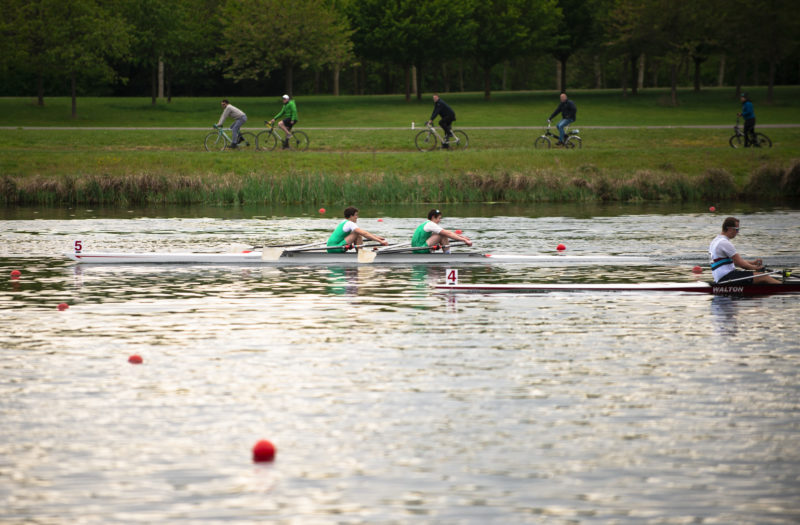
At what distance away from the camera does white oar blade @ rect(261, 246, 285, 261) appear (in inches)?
933

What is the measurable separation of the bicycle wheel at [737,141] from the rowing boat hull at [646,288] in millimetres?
25723

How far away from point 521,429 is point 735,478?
227cm

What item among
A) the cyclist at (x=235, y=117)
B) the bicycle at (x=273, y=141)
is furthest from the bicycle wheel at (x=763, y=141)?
the cyclist at (x=235, y=117)

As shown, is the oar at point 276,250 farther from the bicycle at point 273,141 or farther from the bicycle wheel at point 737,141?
the bicycle wheel at point 737,141

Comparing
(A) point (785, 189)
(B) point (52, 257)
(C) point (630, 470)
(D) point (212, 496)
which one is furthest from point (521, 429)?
(A) point (785, 189)

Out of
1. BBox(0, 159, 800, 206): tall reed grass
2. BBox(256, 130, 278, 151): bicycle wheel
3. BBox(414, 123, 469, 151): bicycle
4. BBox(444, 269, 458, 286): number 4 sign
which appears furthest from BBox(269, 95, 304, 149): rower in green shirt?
BBox(444, 269, 458, 286): number 4 sign

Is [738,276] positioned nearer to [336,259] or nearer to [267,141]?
[336,259]

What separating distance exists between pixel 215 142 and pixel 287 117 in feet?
12.9

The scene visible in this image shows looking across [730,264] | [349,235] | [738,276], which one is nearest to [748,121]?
[349,235]

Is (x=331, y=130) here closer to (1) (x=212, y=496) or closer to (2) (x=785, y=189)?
(2) (x=785, y=189)

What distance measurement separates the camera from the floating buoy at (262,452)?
32.3 feet

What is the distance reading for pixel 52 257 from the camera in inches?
1040

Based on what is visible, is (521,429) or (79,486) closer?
(79,486)

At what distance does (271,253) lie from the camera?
77.8 feet
